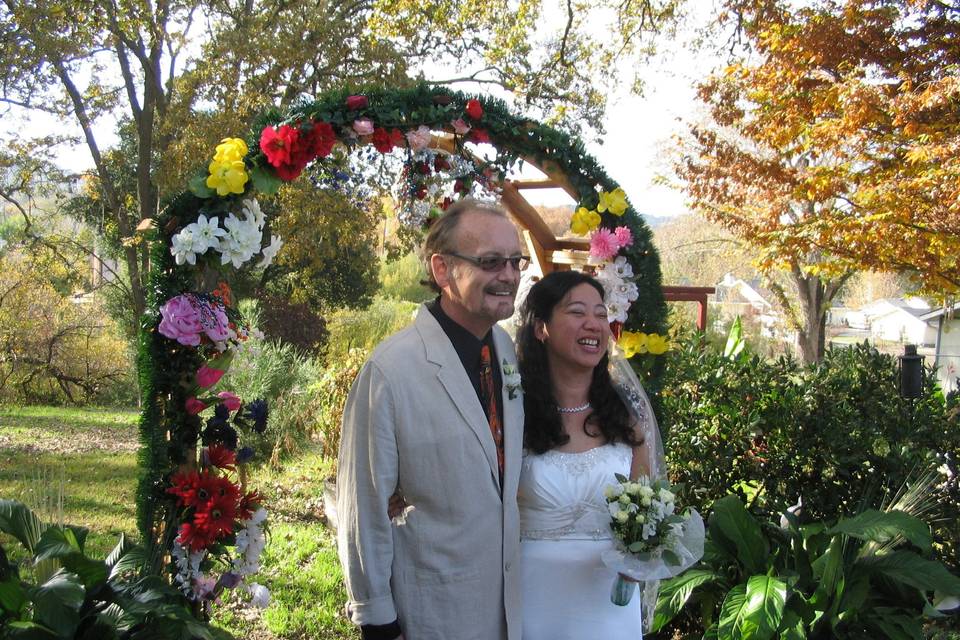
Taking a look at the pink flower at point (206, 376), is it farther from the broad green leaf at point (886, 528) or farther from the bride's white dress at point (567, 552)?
the broad green leaf at point (886, 528)

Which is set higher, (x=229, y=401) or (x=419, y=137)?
(x=419, y=137)

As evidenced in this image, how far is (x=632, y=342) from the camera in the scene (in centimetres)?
331

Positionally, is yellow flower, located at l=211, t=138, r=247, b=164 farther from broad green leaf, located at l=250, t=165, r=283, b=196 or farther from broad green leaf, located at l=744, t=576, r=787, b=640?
broad green leaf, located at l=744, t=576, r=787, b=640

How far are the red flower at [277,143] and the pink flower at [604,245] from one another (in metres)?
1.34

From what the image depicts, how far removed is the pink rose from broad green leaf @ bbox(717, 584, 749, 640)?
2792mm

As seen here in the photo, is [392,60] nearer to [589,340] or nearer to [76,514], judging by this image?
[76,514]

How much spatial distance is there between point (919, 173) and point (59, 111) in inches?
521

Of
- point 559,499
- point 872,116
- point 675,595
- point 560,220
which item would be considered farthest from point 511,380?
point 560,220

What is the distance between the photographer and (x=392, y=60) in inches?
471

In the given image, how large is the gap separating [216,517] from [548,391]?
1306 millimetres

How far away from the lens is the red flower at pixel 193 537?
8.93 feet

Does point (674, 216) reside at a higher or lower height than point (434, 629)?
higher

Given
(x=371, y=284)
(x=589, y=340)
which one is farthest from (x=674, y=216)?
(x=589, y=340)

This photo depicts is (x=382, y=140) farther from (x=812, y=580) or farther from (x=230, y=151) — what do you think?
(x=812, y=580)
